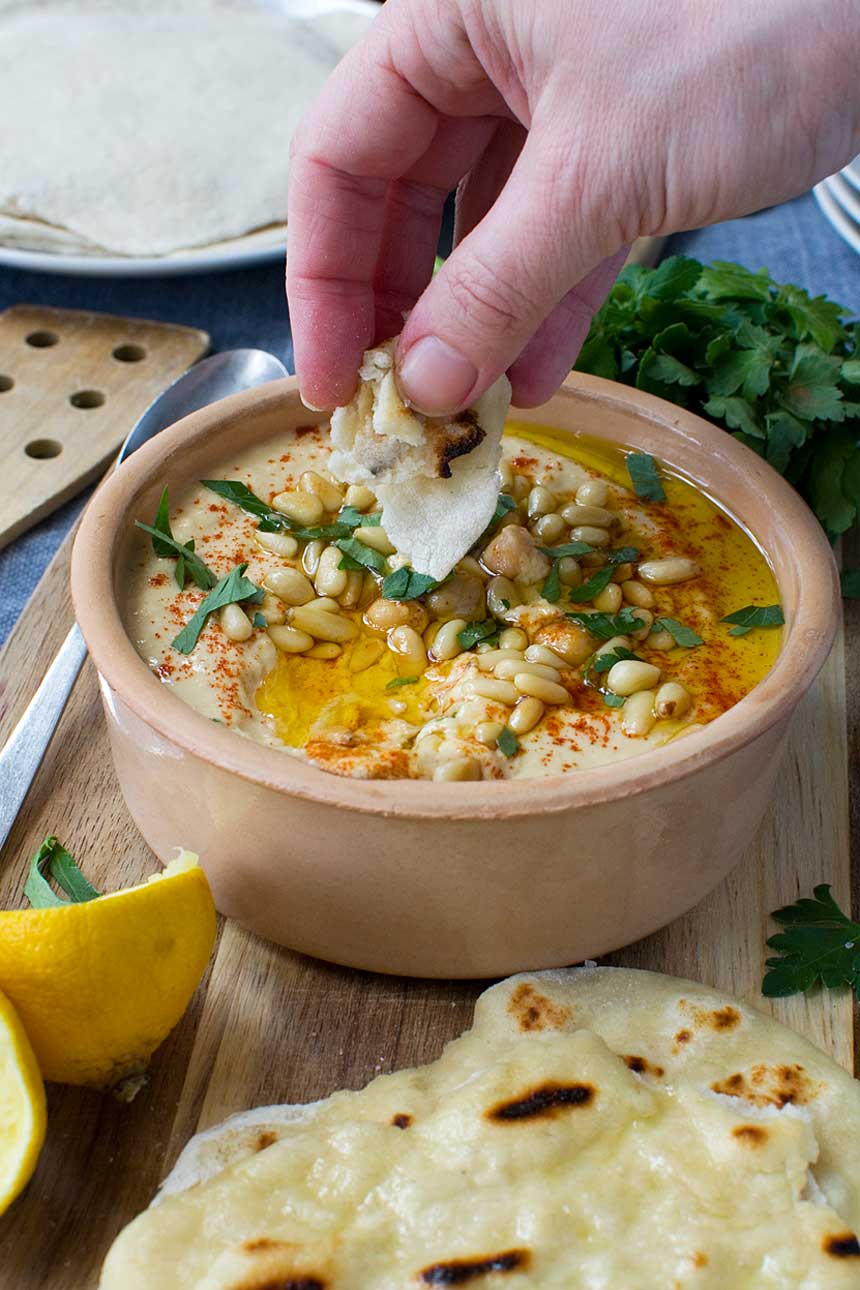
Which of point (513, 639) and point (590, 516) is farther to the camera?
point (590, 516)

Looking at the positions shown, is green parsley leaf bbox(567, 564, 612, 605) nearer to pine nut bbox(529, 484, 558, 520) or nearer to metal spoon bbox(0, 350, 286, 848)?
pine nut bbox(529, 484, 558, 520)

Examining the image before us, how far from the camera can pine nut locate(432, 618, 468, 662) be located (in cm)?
263

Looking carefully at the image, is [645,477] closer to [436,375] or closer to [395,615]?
[395,615]

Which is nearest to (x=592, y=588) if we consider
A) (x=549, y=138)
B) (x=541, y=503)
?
(x=541, y=503)

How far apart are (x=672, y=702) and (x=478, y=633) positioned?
413mm

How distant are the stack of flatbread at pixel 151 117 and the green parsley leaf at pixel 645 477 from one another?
5.53 feet

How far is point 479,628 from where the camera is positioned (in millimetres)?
2668

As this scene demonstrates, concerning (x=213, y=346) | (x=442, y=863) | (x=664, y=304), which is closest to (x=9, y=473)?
(x=213, y=346)

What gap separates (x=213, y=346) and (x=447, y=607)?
1904 millimetres

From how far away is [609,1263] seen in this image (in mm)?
1836

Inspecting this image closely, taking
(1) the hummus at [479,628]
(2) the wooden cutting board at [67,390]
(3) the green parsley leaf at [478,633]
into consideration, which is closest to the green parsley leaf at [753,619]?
(1) the hummus at [479,628]

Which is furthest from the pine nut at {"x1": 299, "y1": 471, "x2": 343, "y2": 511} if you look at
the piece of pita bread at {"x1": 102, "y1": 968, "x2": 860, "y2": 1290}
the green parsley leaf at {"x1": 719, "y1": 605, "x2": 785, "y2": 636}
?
the piece of pita bread at {"x1": 102, "y1": 968, "x2": 860, "y2": 1290}

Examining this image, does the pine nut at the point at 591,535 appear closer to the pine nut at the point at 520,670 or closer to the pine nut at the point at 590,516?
the pine nut at the point at 590,516

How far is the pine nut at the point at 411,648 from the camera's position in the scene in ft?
8.58
